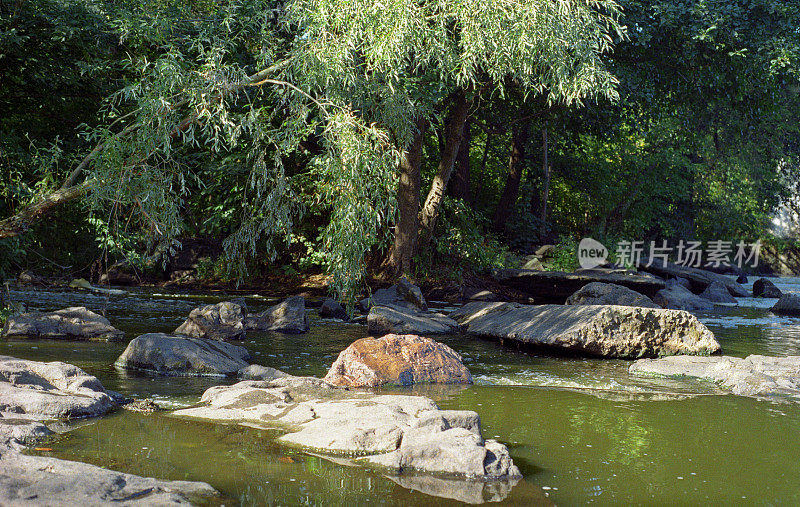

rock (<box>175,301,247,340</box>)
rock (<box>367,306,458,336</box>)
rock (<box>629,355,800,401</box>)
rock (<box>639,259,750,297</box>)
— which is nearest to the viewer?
rock (<box>629,355,800,401</box>)

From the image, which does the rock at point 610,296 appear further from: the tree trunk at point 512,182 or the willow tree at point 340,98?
the tree trunk at point 512,182

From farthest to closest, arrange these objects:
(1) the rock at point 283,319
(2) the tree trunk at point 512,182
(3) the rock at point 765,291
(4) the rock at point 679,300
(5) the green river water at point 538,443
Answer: (2) the tree trunk at point 512,182
(3) the rock at point 765,291
(4) the rock at point 679,300
(1) the rock at point 283,319
(5) the green river water at point 538,443

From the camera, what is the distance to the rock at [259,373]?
272 inches

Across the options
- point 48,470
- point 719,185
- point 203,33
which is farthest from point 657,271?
point 48,470

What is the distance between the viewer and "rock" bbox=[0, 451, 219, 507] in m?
3.23

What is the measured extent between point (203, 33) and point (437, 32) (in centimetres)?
321

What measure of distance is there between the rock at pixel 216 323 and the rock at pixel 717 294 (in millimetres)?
13104

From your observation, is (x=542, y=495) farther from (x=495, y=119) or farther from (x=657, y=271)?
(x=657, y=271)

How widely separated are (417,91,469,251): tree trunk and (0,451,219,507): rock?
45.6 ft

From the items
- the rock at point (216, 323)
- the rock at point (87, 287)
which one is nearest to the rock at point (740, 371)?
the rock at point (216, 323)

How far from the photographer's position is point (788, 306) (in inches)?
639

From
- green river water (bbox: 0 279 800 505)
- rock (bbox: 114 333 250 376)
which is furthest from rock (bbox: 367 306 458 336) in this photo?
rock (bbox: 114 333 250 376)

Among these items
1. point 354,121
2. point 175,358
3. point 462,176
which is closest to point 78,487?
point 175,358

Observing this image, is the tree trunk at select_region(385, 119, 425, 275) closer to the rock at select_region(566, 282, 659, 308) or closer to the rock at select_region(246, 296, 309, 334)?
the rock at select_region(566, 282, 659, 308)
